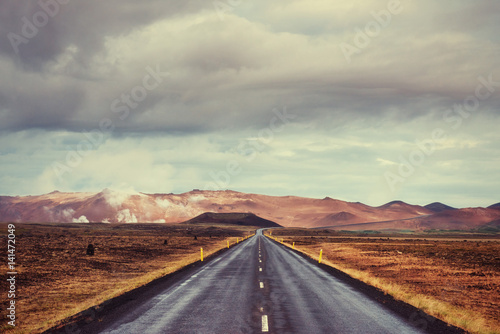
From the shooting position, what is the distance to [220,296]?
15484mm

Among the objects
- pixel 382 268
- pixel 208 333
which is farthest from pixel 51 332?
pixel 382 268

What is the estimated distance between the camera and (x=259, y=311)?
40.9 feet

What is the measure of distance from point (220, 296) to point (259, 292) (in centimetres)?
186

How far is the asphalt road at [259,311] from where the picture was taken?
33.8 feet

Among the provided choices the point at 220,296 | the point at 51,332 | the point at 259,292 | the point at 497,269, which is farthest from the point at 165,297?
A: the point at 497,269

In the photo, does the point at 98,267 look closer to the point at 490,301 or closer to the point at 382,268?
the point at 382,268

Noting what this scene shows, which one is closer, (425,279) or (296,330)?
(296,330)

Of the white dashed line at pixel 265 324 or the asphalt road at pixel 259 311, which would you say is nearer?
the white dashed line at pixel 265 324

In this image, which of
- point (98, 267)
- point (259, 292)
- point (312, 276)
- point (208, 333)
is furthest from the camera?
point (98, 267)

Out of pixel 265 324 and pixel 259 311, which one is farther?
pixel 259 311

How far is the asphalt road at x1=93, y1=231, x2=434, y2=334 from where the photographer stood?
10.3 meters

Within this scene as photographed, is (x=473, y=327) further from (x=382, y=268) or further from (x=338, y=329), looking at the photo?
(x=382, y=268)

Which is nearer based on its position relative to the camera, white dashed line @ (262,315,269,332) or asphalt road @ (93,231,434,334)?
white dashed line @ (262,315,269,332)

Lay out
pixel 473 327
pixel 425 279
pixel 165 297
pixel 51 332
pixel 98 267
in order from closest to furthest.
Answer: pixel 51 332
pixel 473 327
pixel 165 297
pixel 425 279
pixel 98 267
